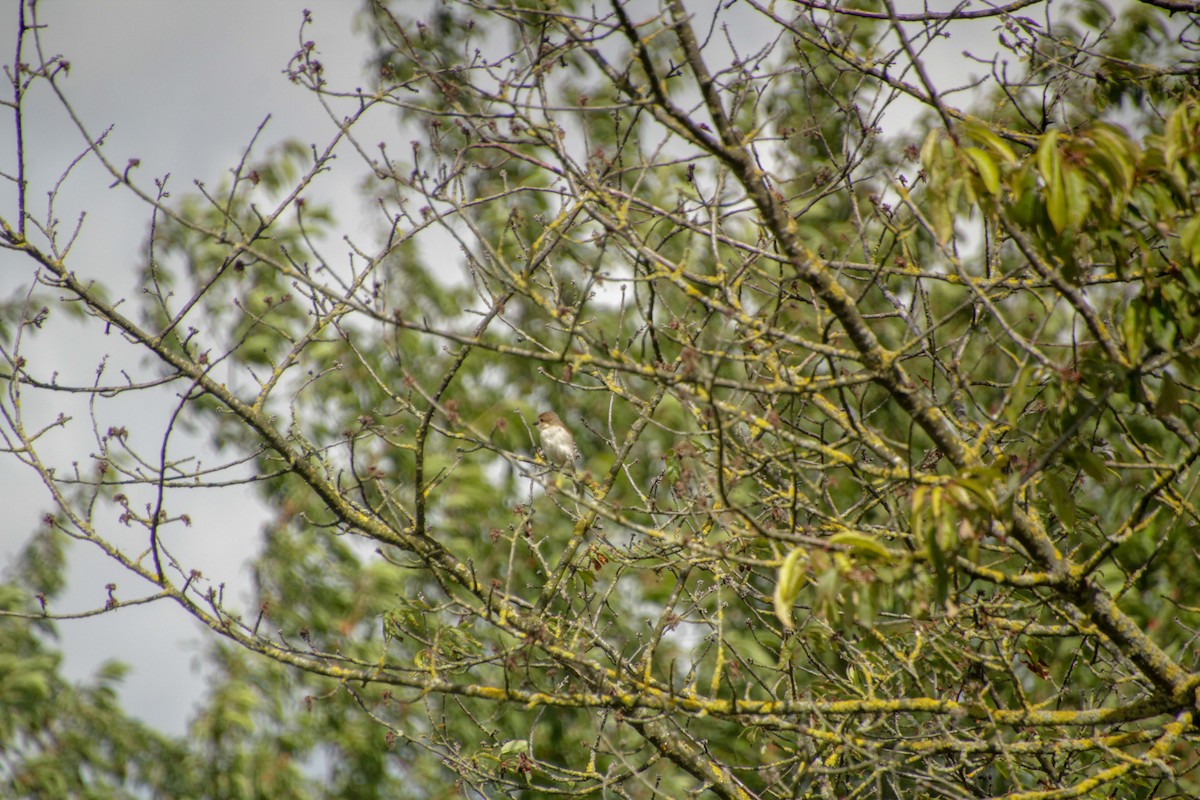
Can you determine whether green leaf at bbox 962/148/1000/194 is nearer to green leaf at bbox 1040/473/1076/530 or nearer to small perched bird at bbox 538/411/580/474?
green leaf at bbox 1040/473/1076/530

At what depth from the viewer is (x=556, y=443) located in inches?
249

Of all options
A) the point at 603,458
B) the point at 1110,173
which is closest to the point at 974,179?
the point at 1110,173

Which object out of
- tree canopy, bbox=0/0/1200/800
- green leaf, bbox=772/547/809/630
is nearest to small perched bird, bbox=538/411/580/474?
tree canopy, bbox=0/0/1200/800

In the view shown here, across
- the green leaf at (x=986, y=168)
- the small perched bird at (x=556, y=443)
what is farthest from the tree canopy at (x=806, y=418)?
the small perched bird at (x=556, y=443)

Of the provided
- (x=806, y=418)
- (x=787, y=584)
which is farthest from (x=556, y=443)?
(x=787, y=584)

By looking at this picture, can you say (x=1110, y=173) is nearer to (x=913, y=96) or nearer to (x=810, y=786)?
(x=913, y=96)

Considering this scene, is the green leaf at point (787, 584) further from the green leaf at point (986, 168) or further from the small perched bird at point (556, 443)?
the small perched bird at point (556, 443)

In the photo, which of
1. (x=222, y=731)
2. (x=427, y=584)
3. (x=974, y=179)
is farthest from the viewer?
(x=427, y=584)

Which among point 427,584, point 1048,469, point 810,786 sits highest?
point 427,584

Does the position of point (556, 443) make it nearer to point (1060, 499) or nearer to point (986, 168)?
point (1060, 499)

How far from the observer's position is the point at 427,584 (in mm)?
10289

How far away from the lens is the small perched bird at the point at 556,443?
614cm

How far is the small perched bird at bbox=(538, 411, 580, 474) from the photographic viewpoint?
20.1ft

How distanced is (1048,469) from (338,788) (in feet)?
29.1
